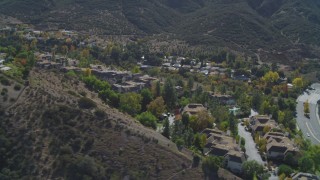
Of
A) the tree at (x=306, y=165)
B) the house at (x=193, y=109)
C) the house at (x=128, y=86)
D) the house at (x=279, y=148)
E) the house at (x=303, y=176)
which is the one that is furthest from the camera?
the house at (x=128, y=86)

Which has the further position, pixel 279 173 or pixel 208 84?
pixel 208 84

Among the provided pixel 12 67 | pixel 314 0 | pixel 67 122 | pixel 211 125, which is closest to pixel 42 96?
pixel 67 122

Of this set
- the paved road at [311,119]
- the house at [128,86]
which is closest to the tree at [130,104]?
the house at [128,86]

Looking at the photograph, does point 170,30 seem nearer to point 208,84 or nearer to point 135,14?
point 135,14

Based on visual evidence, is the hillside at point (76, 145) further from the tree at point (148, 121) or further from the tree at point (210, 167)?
the tree at point (148, 121)

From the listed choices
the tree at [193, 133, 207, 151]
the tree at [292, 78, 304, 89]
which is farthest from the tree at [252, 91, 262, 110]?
the tree at [193, 133, 207, 151]

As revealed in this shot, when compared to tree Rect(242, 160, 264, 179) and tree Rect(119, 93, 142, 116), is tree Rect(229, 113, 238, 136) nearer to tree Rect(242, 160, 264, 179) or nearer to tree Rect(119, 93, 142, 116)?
tree Rect(242, 160, 264, 179)
